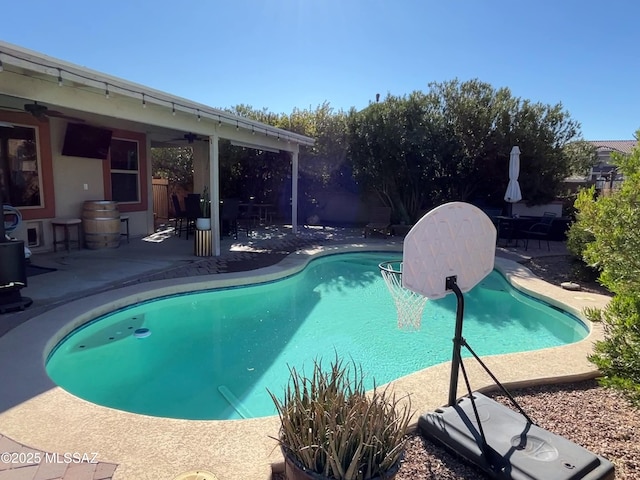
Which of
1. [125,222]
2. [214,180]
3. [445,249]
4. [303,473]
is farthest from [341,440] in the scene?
[125,222]

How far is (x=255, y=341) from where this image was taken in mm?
5160

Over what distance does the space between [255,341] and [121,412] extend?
2.44 m

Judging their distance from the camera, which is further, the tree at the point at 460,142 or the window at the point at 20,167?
the tree at the point at 460,142

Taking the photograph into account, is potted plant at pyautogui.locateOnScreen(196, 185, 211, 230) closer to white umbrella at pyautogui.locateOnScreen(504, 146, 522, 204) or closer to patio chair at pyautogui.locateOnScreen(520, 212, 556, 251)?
white umbrella at pyautogui.locateOnScreen(504, 146, 522, 204)

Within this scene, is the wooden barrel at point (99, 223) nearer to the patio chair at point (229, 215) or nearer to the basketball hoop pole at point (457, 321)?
the patio chair at point (229, 215)

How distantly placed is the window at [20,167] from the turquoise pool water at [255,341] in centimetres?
437

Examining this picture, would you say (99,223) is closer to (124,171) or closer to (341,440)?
(124,171)

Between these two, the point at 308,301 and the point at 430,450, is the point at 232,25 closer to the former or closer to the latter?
the point at 308,301

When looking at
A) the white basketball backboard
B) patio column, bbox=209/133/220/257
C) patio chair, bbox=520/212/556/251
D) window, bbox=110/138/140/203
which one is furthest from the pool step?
patio chair, bbox=520/212/556/251

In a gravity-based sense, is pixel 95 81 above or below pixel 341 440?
above

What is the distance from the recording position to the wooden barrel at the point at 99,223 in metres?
8.51

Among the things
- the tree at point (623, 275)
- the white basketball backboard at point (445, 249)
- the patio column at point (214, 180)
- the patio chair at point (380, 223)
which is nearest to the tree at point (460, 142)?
the patio chair at point (380, 223)

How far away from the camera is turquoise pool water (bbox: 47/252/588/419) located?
3887mm

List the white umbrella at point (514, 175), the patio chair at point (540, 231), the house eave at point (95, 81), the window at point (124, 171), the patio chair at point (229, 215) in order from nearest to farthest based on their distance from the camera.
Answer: the house eave at point (95, 81), the window at point (124, 171), the patio chair at point (229, 215), the patio chair at point (540, 231), the white umbrella at point (514, 175)
